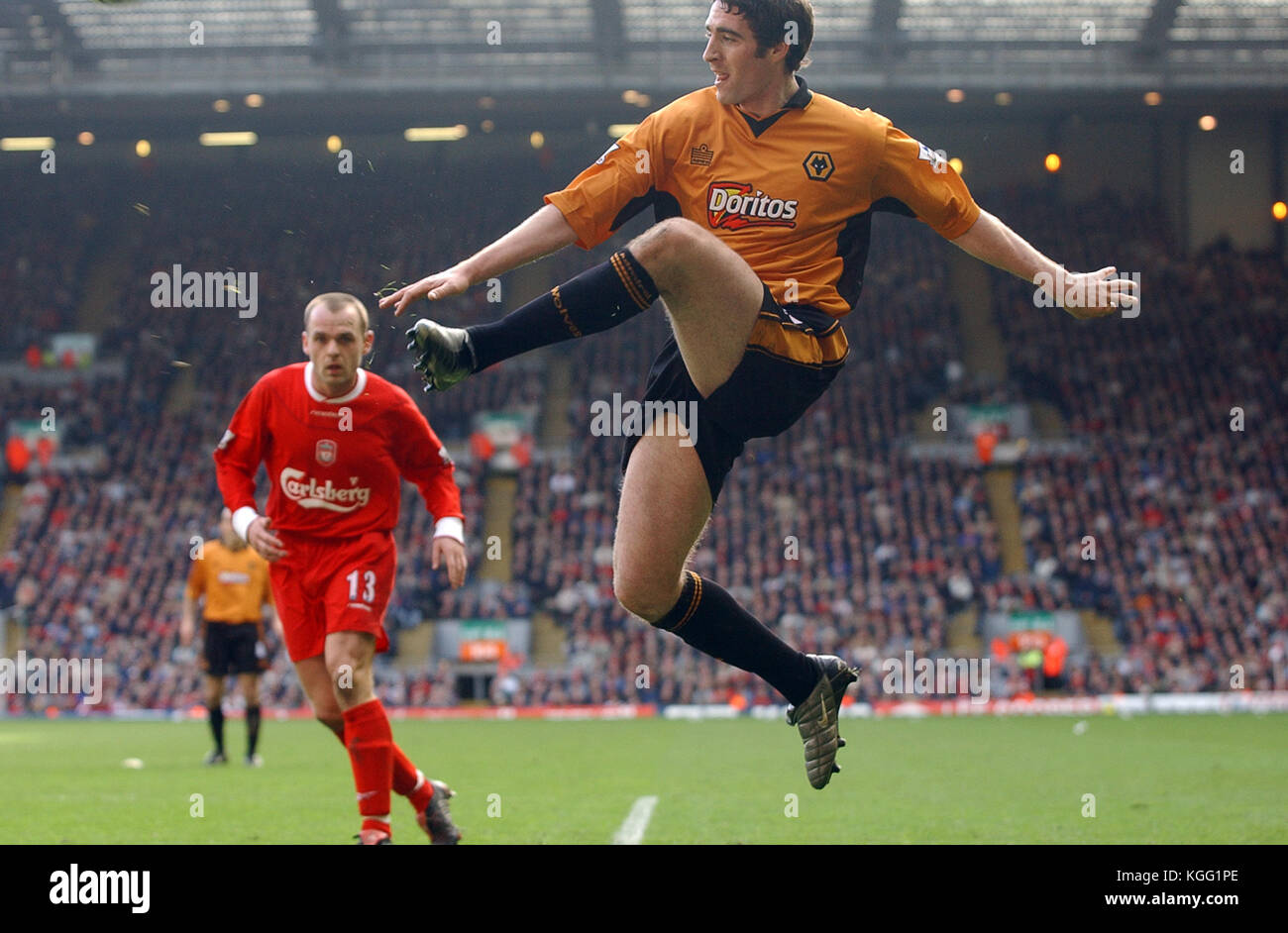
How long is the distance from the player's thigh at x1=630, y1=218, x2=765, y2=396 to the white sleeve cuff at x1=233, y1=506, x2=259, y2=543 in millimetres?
2462

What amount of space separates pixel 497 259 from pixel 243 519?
2.38 m

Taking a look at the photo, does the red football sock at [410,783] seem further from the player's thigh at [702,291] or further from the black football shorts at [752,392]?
the player's thigh at [702,291]

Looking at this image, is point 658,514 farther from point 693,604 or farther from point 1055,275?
point 1055,275

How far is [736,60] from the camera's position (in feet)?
16.4

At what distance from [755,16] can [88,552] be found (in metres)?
25.5

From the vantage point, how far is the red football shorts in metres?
6.57

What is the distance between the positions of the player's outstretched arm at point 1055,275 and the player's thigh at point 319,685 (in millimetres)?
3447

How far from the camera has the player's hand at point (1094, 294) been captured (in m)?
4.88

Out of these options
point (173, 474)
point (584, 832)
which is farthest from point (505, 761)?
point (173, 474)

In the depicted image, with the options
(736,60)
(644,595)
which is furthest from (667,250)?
(644,595)

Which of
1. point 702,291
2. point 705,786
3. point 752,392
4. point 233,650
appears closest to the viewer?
point 702,291

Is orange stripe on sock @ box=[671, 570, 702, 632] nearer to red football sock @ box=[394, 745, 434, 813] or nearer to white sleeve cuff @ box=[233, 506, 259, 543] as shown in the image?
red football sock @ box=[394, 745, 434, 813]

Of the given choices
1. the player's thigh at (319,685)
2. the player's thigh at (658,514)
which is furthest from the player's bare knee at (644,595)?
the player's thigh at (319,685)
